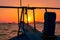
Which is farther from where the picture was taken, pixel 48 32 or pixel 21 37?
pixel 21 37

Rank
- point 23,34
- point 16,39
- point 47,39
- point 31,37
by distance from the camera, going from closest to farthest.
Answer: point 47,39
point 31,37
point 16,39
point 23,34

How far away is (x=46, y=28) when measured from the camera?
14.7 ft

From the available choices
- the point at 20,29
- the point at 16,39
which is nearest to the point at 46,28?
the point at 16,39

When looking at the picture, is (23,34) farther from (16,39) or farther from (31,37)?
(31,37)

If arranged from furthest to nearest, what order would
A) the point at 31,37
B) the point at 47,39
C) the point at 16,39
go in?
the point at 16,39
the point at 31,37
the point at 47,39

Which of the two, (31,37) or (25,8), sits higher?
(25,8)

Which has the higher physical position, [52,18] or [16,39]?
[52,18]

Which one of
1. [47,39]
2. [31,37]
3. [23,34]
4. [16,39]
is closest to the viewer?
[47,39]

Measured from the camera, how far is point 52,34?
448 cm

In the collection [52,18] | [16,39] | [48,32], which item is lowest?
[16,39]

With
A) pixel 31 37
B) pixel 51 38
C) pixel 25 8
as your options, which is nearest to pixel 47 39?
pixel 51 38

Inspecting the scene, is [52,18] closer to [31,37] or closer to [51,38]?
[51,38]

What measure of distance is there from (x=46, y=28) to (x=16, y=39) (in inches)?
98.4

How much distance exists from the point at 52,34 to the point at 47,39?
0.55ft
